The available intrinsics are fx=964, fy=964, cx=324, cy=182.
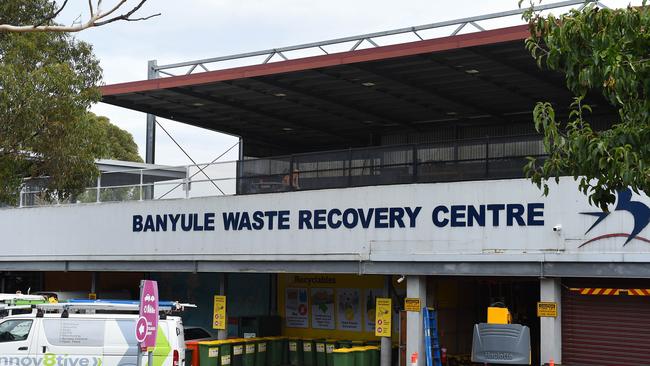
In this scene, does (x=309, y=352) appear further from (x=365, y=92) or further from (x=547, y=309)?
(x=365, y=92)

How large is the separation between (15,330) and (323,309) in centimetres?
994

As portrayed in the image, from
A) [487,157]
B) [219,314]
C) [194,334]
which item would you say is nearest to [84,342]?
[219,314]

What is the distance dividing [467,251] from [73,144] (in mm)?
10264

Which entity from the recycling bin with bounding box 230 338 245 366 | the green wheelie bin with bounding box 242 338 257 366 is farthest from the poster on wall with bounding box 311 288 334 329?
the recycling bin with bounding box 230 338 245 366

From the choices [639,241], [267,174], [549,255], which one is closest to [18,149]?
[267,174]

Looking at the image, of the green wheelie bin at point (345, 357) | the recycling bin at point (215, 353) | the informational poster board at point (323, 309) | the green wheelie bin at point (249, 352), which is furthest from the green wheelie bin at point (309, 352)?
the green wheelie bin at point (345, 357)

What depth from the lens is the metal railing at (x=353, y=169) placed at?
20.6m

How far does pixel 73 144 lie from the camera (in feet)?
79.2

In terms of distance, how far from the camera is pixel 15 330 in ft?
62.4

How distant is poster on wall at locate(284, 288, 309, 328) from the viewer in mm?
27188

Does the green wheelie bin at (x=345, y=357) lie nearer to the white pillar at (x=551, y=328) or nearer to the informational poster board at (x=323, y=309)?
the informational poster board at (x=323, y=309)

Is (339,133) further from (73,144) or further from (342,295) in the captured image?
(73,144)

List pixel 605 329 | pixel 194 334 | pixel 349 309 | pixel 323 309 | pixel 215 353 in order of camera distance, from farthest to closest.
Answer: pixel 323 309 < pixel 349 309 < pixel 194 334 < pixel 215 353 < pixel 605 329

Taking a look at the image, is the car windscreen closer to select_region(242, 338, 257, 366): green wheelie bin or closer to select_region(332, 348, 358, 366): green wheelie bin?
select_region(242, 338, 257, 366): green wheelie bin
